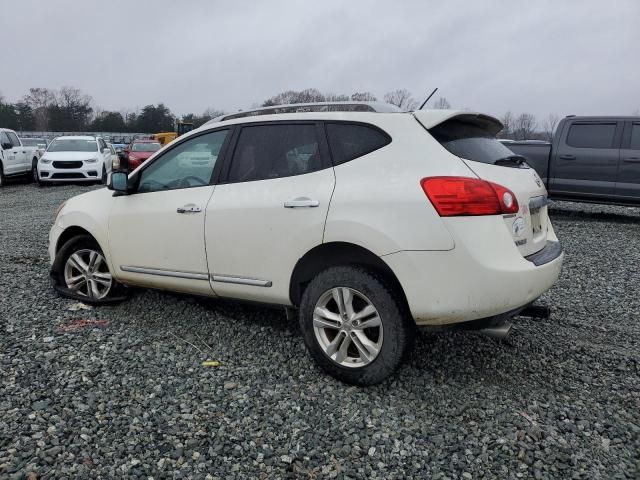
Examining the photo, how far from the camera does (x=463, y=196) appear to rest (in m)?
→ 2.75

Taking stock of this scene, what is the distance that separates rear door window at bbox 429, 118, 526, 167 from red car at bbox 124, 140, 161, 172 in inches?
685

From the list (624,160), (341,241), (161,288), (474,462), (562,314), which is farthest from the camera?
(624,160)

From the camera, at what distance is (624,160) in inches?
372

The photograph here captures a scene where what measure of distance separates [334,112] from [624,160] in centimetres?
826

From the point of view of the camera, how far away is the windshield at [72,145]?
1652cm

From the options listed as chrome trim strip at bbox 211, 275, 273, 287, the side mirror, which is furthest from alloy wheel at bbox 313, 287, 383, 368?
the side mirror

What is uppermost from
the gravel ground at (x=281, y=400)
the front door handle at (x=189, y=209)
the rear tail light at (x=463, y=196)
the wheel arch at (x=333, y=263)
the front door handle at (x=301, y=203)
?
the rear tail light at (x=463, y=196)

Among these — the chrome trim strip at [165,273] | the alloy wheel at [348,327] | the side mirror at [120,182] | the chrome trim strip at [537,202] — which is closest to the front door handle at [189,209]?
the chrome trim strip at [165,273]

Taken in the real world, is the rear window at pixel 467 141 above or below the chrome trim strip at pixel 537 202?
above

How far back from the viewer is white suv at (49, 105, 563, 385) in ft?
9.04

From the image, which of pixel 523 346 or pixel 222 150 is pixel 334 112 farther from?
pixel 523 346

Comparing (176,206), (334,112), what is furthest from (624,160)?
(176,206)

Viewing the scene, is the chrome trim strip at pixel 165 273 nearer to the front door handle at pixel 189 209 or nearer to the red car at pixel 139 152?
the front door handle at pixel 189 209

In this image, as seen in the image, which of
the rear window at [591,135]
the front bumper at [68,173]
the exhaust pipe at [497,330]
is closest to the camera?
the exhaust pipe at [497,330]
